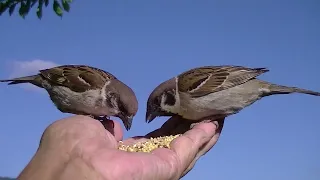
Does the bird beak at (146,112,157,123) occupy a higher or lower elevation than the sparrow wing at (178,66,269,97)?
lower

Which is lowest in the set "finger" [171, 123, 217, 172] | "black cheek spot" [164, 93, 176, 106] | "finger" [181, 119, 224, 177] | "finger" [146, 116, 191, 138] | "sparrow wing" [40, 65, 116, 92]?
"finger" [181, 119, 224, 177]

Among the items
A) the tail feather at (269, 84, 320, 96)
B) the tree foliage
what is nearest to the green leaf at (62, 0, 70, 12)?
the tree foliage

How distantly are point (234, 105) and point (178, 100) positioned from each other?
1.61ft

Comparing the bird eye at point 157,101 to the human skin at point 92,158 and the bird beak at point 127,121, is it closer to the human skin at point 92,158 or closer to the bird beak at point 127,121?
the bird beak at point 127,121

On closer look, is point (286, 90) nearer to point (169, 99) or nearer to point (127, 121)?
point (169, 99)

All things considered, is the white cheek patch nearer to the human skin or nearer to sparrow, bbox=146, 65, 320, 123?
sparrow, bbox=146, 65, 320, 123

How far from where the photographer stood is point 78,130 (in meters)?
2.57

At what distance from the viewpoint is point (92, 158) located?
236 cm

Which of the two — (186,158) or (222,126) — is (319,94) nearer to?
(222,126)

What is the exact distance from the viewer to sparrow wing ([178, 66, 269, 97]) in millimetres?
4086

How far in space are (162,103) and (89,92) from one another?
65 cm

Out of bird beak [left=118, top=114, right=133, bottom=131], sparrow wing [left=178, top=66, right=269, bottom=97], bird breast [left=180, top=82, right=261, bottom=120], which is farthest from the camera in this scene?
sparrow wing [left=178, top=66, right=269, bottom=97]

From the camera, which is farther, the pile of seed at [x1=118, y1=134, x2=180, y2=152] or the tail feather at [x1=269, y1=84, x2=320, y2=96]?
the tail feather at [x1=269, y1=84, x2=320, y2=96]

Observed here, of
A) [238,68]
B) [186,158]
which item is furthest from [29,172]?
[238,68]
